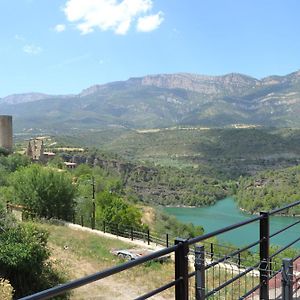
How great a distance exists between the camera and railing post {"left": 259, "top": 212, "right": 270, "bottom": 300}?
3.64 meters

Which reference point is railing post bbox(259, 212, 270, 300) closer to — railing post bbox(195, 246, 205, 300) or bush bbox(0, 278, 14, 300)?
railing post bbox(195, 246, 205, 300)

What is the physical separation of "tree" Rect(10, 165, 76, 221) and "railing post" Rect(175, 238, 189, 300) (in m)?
27.7

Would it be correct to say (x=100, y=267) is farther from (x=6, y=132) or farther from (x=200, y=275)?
(x=6, y=132)

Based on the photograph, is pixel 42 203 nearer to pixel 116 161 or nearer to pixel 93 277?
pixel 93 277

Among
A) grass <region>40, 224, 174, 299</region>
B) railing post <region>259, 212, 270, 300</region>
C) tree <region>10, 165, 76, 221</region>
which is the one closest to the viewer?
railing post <region>259, 212, 270, 300</region>

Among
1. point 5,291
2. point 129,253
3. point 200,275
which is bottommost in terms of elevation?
point 129,253

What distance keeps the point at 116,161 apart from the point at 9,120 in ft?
183

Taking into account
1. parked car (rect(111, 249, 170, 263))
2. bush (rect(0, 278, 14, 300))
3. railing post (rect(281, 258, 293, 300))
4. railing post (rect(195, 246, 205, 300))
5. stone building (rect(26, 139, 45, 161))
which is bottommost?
parked car (rect(111, 249, 170, 263))

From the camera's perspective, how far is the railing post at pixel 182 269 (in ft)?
8.25

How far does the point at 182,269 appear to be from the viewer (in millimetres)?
2523

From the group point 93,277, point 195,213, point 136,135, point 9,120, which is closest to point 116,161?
point 195,213

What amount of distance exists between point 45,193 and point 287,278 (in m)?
27.9

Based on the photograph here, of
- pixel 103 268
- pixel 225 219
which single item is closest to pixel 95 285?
pixel 103 268

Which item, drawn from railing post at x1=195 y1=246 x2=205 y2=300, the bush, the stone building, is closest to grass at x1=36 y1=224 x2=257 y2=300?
the bush
